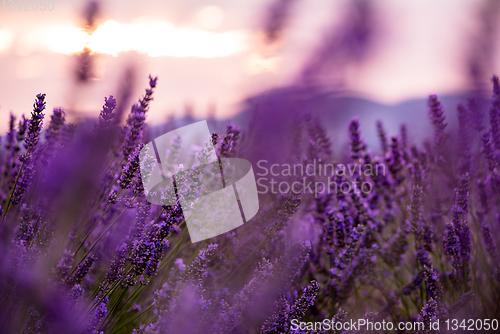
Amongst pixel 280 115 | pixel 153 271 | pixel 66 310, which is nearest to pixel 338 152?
pixel 280 115

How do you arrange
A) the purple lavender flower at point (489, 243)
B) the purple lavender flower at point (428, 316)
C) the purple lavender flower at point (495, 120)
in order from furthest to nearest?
the purple lavender flower at point (495, 120), the purple lavender flower at point (489, 243), the purple lavender flower at point (428, 316)

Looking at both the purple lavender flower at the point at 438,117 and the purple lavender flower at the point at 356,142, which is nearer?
the purple lavender flower at the point at 356,142

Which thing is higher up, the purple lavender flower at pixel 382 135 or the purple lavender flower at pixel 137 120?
the purple lavender flower at pixel 137 120

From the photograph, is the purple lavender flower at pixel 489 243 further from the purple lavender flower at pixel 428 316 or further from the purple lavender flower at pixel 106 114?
the purple lavender flower at pixel 106 114

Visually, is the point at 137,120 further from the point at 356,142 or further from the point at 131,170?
the point at 356,142

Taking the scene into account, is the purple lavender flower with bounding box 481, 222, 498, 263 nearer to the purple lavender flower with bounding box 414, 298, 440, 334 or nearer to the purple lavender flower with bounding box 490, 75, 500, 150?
the purple lavender flower with bounding box 490, 75, 500, 150

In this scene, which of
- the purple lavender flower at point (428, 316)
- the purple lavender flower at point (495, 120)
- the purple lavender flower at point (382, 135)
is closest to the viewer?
the purple lavender flower at point (428, 316)

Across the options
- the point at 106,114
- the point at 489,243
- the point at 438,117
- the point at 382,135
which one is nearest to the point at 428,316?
the point at 489,243

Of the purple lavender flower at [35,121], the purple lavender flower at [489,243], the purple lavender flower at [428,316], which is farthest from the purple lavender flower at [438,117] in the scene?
the purple lavender flower at [35,121]
